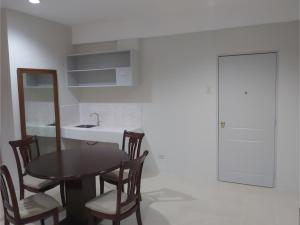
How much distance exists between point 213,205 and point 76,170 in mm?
1862

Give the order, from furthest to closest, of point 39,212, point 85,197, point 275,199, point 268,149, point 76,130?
1. point 76,130
2. point 268,149
3. point 275,199
4. point 85,197
5. point 39,212

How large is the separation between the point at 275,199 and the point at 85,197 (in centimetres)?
251

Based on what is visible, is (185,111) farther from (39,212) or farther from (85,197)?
(39,212)

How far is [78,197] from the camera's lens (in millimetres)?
2779

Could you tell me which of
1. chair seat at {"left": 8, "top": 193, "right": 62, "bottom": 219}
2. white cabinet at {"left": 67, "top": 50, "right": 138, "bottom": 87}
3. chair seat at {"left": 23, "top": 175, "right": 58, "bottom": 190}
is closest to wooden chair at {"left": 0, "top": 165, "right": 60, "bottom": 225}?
chair seat at {"left": 8, "top": 193, "right": 62, "bottom": 219}

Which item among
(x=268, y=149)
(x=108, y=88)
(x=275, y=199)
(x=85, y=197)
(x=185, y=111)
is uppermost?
(x=108, y=88)

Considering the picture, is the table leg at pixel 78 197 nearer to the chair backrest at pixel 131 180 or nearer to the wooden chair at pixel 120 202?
the wooden chair at pixel 120 202

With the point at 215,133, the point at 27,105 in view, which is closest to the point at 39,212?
the point at 27,105

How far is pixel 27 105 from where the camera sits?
3963 millimetres

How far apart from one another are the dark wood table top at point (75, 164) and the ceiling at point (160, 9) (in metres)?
2.06

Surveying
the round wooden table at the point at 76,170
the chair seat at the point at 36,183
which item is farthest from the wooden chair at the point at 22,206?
the chair seat at the point at 36,183

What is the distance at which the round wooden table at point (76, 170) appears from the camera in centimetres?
242

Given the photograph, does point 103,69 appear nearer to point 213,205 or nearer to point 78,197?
point 78,197

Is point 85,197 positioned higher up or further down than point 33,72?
further down
